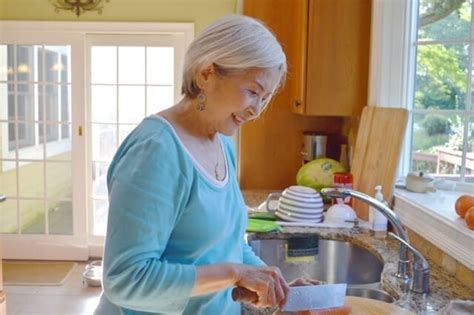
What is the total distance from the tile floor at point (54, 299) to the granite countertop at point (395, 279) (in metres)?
1.91

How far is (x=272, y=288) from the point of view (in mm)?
930

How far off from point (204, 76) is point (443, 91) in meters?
1.52

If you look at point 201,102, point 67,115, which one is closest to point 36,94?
point 67,115

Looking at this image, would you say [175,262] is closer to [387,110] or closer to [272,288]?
[272,288]

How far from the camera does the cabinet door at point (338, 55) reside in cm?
251

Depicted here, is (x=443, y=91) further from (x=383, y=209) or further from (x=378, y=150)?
(x=383, y=209)

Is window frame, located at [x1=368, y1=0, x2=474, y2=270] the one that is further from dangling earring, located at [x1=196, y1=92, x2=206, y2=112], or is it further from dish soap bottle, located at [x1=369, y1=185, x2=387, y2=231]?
dangling earring, located at [x1=196, y1=92, x2=206, y2=112]

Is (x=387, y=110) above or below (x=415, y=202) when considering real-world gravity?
above

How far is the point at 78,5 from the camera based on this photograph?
421 centimetres

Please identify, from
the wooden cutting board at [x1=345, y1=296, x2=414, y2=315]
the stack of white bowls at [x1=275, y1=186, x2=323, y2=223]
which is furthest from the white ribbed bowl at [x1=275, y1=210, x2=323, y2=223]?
the wooden cutting board at [x1=345, y1=296, x2=414, y2=315]

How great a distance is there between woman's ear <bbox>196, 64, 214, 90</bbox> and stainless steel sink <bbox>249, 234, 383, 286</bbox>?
1194 millimetres

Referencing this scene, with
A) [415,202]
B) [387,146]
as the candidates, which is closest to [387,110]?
[387,146]

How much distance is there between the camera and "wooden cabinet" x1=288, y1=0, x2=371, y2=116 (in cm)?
251

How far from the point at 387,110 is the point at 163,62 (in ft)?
8.40
